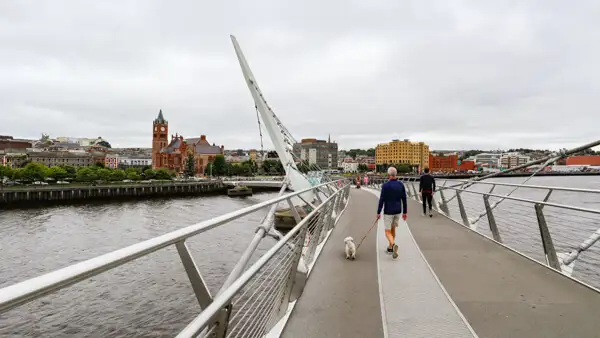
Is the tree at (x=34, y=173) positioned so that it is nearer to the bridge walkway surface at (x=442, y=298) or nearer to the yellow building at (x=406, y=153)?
the bridge walkway surface at (x=442, y=298)

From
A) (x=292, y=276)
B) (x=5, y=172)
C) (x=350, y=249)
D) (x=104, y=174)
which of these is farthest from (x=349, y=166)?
(x=292, y=276)

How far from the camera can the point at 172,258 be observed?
19.0m

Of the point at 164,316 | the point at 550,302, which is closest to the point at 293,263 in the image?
the point at 550,302

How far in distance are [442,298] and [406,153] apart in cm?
18551

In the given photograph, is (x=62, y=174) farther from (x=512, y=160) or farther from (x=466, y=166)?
(x=512, y=160)

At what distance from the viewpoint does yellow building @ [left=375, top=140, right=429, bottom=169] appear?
182 meters

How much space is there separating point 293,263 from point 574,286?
132 inches

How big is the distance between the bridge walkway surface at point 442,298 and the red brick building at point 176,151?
131 meters

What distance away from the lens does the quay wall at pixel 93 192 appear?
193ft

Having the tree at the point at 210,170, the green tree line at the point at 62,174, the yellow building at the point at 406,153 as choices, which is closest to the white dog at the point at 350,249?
the green tree line at the point at 62,174

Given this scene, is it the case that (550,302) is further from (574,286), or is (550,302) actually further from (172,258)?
(172,258)

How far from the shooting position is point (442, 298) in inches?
161

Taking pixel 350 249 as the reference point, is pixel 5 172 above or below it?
below

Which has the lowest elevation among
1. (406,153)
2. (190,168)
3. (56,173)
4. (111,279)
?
(111,279)
